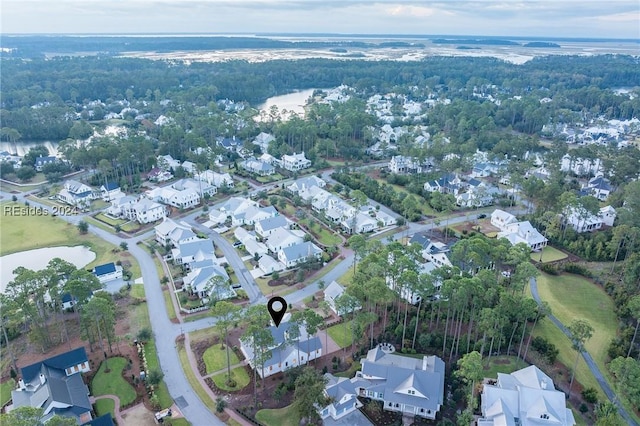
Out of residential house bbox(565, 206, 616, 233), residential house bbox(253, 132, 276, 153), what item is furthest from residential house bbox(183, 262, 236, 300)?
residential house bbox(253, 132, 276, 153)

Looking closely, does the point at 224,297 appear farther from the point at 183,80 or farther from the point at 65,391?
the point at 183,80

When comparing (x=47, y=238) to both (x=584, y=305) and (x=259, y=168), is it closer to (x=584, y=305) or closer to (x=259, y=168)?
(x=259, y=168)

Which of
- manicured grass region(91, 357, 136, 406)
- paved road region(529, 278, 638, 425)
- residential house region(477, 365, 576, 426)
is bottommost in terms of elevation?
manicured grass region(91, 357, 136, 406)

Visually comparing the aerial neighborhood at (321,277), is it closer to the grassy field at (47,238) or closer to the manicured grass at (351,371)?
the manicured grass at (351,371)

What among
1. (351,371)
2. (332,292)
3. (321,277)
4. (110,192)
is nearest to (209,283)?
(332,292)

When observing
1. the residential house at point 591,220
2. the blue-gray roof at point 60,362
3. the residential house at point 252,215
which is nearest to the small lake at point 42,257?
the residential house at point 252,215

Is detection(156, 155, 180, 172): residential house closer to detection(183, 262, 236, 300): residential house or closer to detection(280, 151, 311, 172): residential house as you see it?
detection(280, 151, 311, 172): residential house
